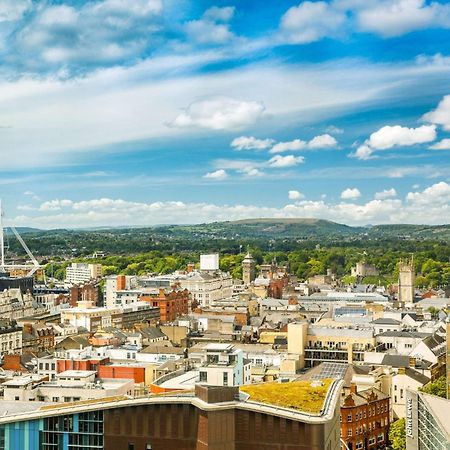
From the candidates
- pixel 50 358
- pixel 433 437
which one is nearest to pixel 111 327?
pixel 50 358

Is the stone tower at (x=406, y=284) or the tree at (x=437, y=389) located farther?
the stone tower at (x=406, y=284)

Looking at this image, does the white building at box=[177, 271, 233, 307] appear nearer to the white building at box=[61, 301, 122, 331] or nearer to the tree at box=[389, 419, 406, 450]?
the white building at box=[61, 301, 122, 331]

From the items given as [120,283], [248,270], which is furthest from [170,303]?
[248,270]

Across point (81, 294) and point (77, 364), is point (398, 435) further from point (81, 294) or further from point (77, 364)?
point (81, 294)

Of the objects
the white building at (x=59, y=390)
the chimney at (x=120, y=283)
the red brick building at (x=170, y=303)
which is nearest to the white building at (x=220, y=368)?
the white building at (x=59, y=390)

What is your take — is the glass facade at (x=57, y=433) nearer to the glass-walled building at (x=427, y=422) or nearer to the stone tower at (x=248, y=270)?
the glass-walled building at (x=427, y=422)

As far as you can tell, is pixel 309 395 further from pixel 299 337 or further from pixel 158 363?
pixel 299 337

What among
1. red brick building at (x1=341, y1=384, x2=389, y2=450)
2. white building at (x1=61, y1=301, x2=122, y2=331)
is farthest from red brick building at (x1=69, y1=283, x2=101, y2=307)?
red brick building at (x1=341, y1=384, x2=389, y2=450)
